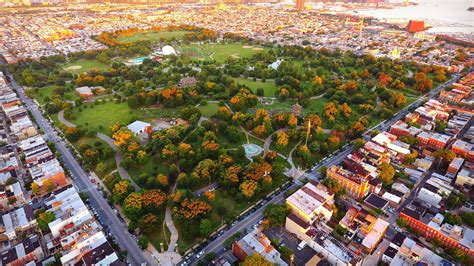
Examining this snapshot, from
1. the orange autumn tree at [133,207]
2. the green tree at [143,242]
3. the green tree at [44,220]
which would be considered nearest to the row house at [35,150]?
the green tree at [44,220]

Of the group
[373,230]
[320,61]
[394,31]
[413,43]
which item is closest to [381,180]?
[373,230]

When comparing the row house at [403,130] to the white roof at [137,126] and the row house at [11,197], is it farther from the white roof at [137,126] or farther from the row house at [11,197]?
the row house at [11,197]

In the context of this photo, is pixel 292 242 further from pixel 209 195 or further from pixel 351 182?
pixel 351 182

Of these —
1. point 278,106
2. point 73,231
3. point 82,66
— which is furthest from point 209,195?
point 82,66

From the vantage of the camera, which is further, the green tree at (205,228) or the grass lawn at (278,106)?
the grass lawn at (278,106)

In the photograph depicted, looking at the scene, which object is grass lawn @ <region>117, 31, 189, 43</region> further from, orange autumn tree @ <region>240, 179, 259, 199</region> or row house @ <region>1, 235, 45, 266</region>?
row house @ <region>1, 235, 45, 266</region>

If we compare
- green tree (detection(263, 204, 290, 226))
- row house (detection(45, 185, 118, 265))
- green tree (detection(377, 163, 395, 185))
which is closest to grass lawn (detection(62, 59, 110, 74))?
row house (detection(45, 185, 118, 265))
